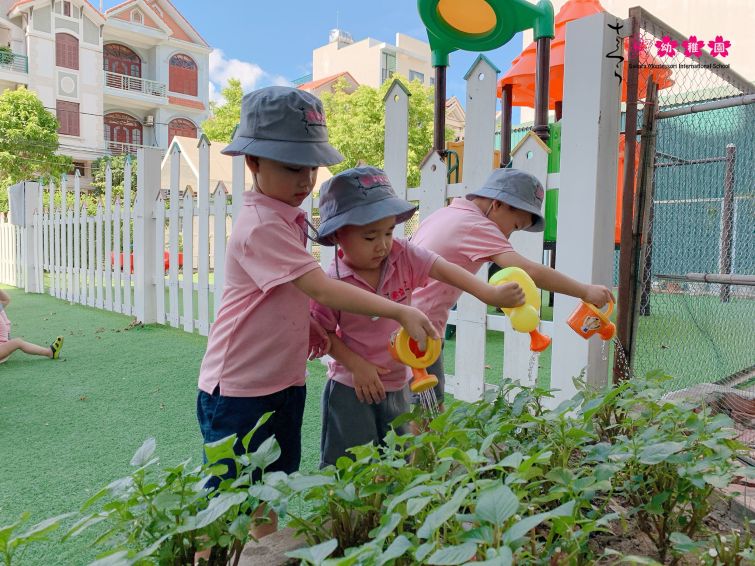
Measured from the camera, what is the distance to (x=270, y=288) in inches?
59.2

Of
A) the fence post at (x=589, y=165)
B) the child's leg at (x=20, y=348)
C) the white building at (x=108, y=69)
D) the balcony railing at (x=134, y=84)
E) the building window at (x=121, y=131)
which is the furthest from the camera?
the balcony railing at (x=134, y=84)

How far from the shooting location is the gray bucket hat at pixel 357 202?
1.59 meters

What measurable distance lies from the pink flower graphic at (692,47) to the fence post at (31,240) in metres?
8.51

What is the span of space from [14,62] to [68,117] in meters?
2.89

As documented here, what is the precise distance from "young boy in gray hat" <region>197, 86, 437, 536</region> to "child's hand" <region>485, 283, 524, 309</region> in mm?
267

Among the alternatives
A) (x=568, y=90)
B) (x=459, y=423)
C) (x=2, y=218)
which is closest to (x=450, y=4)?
(x=568, y=90)

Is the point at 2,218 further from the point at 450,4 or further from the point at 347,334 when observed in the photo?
the point at 347,334

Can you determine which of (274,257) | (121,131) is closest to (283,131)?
(274,257)

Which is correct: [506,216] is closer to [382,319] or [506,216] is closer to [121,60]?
[382,319]

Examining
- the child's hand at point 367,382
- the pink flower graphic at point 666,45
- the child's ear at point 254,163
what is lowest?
the child's hand at point 367,382

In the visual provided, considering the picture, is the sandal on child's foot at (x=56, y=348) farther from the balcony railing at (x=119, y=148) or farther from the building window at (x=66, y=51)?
the building window at (x=66, y=51)

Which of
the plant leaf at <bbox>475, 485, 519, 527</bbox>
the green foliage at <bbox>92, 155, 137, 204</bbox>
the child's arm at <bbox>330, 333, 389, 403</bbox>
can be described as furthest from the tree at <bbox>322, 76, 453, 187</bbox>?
the plant leaf at <bbox>475, 485, 519, 527</bbox>

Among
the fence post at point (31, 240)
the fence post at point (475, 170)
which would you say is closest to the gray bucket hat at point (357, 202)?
the fence post at point (475, 170)

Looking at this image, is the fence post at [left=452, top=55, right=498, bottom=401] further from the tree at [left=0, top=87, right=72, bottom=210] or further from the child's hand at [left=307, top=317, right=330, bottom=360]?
the tree at [left=0, top=87, right=72, bottom=210]
